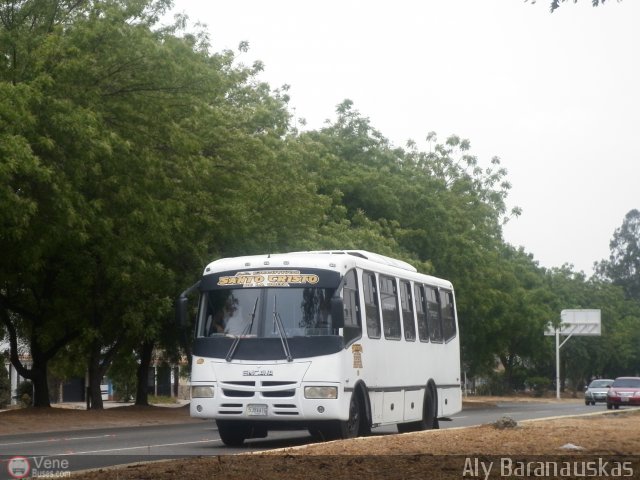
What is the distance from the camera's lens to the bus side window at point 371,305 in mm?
22375

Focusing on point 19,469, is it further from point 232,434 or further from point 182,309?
point 232,434

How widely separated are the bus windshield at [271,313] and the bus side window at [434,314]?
5.69 meters

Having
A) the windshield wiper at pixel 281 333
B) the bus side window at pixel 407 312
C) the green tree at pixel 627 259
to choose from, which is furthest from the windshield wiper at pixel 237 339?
the green tree at pixel 627 259

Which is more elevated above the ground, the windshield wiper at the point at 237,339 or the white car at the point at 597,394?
the windshield wiper at the point at 237,339

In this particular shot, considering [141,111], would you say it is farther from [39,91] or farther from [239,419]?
[239,419]

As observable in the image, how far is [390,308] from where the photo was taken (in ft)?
77.7

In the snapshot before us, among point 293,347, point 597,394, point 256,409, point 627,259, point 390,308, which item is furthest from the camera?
point 627,259

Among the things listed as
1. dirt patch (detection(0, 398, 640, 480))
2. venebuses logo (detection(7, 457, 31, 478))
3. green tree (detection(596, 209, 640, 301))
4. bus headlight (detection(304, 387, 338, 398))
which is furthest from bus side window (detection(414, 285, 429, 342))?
green tree (detection(596, 209, 640, 301))

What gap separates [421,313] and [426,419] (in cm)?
209

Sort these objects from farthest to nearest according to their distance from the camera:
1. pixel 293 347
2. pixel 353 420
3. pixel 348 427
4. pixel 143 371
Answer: pixel 143 371 → pixel 353 420 → pixel 348 427 → pixel 293 347

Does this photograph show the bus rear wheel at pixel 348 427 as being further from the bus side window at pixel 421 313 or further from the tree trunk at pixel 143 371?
the tree trunk at pixel 143 371

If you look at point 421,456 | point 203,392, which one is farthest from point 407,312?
point 421,456

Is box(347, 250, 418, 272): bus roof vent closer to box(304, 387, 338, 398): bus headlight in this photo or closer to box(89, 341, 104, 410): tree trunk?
box(304, 387, 338, 398): bus headlight

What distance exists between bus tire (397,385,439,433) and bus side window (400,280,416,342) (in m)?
1.64
